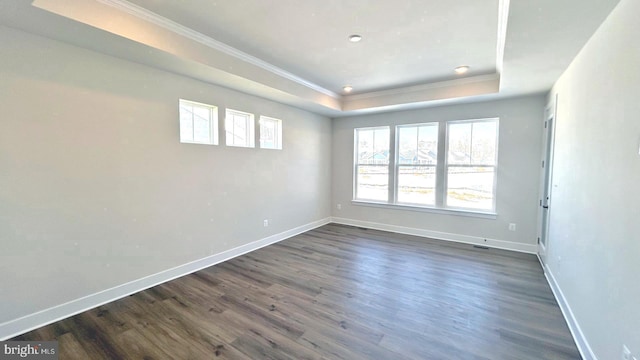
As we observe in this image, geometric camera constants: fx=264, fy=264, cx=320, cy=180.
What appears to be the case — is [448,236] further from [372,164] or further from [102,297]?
A: [102,297]

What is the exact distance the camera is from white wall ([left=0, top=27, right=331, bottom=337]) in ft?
7.20

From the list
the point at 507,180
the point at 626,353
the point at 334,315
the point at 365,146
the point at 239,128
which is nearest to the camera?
the point at 626,353

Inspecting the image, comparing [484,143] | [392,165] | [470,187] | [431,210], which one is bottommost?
[431,210]

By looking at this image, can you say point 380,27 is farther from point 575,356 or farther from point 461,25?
point 575,356

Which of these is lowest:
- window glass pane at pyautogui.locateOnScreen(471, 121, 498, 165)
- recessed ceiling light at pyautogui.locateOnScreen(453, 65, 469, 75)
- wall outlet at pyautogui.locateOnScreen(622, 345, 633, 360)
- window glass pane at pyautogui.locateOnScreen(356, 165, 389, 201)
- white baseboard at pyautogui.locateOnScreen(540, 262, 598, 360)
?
white baseboard at pyautogui.locateOnScreen(540, 262, 598, 360)

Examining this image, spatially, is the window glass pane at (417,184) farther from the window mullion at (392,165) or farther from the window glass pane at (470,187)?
the window glass pane at (470,187)

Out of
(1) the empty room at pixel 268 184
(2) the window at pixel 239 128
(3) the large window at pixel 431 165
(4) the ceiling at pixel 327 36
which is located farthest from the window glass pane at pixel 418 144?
(2) the window at pixel 239 128

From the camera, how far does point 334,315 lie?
250cm

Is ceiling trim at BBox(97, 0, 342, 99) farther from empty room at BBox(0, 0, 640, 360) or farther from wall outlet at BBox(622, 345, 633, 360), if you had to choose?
wall outlet at BBox(622, 345, 633, 360)

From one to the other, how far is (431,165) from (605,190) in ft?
11.1

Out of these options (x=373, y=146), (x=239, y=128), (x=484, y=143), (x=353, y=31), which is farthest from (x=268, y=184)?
(x=484, y=143)

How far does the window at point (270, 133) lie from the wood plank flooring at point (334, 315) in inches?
76.9

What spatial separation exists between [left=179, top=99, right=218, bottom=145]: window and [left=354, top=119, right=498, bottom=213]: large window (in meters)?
3.30

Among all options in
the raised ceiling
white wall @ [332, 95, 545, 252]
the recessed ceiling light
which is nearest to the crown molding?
the raised ceiling
